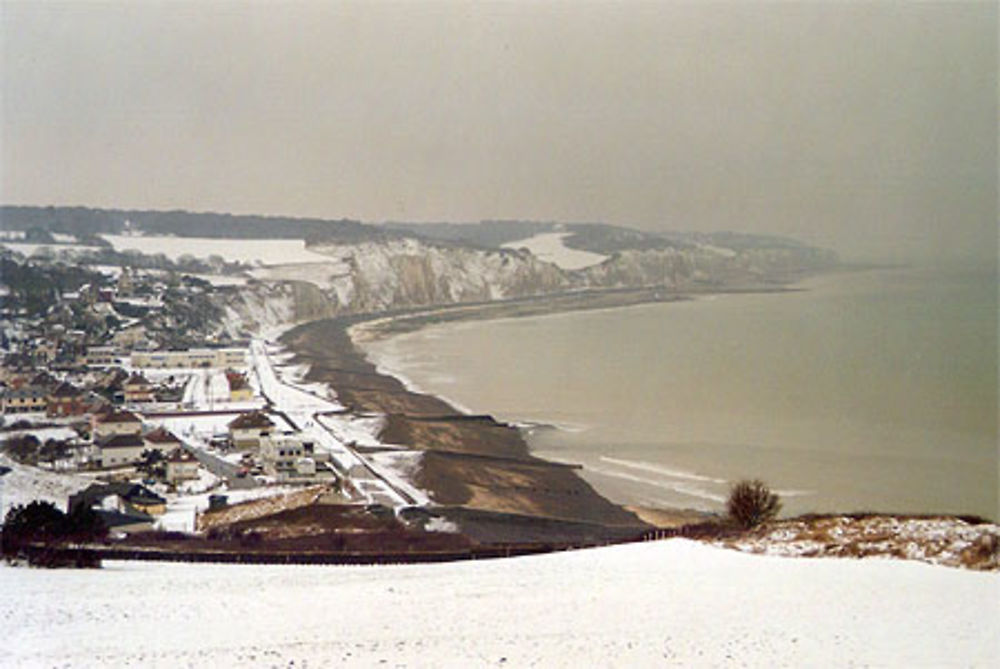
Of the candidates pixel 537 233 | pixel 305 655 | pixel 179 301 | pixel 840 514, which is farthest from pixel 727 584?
pixel 179 301

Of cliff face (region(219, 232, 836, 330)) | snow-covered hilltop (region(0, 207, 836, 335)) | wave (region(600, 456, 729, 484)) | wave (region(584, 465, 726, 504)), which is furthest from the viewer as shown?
cliff face (region(219, 232, 836, 330))

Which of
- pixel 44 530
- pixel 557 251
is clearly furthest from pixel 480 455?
pixel 44 530

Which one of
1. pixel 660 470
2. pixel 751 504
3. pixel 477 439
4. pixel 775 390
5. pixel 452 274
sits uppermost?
pixel 452 274

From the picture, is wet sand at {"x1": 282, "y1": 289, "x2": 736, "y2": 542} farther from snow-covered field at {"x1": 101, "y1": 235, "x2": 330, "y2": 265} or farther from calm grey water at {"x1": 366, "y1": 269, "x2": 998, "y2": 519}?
snow-covered field at {"x1": 101, "y1": 235, "x2": 330, "y2": 265}

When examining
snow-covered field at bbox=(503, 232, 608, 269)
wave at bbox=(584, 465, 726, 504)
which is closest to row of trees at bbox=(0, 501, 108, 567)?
wave at bbox=(584, 465, 726, 504)

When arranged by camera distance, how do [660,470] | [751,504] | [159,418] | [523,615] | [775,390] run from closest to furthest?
[523,615] < [751,504] < [159,418] < [660,470] < [775,390]

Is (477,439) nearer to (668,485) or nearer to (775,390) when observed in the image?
(668,485)
